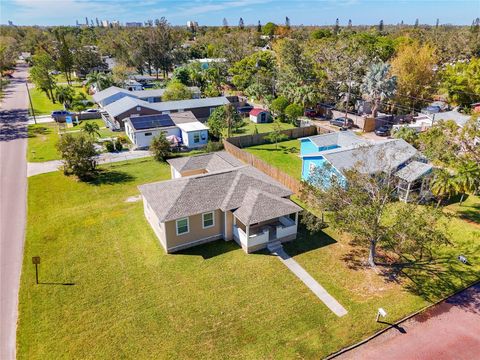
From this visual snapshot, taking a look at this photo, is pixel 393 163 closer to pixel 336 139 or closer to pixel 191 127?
pixel 336 139

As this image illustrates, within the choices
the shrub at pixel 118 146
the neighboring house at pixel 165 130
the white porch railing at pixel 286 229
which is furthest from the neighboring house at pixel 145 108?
the white porch railing at pixel 286 229

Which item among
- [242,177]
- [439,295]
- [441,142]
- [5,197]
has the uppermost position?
[441,142]

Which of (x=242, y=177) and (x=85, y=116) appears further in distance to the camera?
(x=85, y=116)

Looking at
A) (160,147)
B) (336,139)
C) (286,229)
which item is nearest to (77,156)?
(160,147)

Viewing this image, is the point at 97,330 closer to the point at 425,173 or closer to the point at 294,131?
the point at 425,173

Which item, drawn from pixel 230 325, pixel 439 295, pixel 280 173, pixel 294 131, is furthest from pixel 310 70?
pixel 230 325

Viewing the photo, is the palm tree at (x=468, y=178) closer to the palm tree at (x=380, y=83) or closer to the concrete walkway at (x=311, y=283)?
the concrete walkway at (x=311, y=283)
